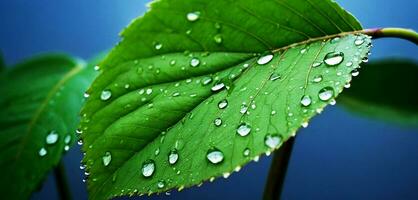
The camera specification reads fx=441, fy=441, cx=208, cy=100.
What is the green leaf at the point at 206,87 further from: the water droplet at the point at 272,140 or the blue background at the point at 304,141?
the blue background at the point at 304,141

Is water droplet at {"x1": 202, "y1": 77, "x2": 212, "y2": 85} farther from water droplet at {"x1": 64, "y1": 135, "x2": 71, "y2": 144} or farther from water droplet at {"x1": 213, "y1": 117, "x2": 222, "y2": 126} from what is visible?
water droplet at {"x1": 64, "y1": 135, "x2": 71, "y2": 144}

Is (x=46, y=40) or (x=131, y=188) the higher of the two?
(x=46, y=40)

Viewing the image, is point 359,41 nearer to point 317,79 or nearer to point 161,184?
point 317,79

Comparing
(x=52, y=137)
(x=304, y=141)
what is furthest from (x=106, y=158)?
(x=304, y=141)

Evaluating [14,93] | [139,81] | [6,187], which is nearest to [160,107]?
[139,81]

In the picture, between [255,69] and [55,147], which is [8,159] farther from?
[255,69]
